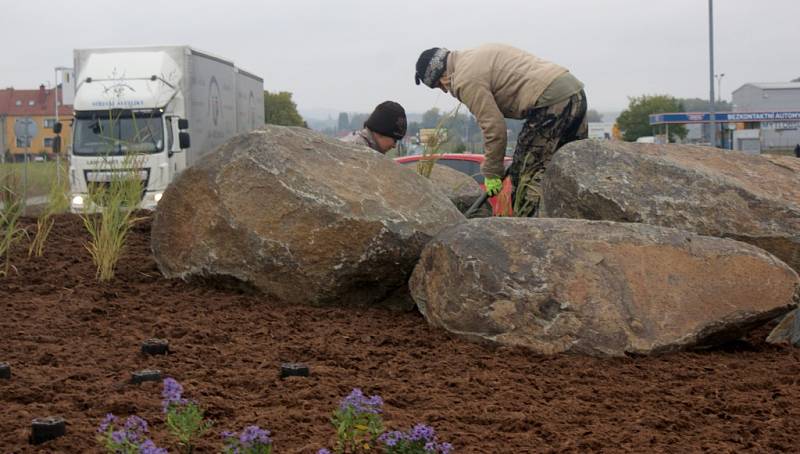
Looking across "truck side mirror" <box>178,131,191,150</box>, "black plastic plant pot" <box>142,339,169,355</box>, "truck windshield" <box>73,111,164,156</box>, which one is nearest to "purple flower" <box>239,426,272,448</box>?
"black plastic plant pot" <box>142,339,169,355</box>

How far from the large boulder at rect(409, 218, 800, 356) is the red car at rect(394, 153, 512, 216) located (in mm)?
2380

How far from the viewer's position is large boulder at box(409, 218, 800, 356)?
167 inches

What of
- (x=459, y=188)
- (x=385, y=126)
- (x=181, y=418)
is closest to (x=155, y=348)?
(x=181, y=418)

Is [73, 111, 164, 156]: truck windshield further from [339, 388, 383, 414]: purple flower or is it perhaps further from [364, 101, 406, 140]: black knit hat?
[339, 388, 383, 414]: purple flower

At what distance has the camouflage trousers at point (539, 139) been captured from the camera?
21.5ft

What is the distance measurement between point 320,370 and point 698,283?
6.01 ft

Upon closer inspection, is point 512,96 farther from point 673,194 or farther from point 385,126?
point 673,194

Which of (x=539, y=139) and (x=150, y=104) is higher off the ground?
(x=150, y=104)

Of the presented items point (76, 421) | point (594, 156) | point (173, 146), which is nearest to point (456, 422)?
point (76, 421)

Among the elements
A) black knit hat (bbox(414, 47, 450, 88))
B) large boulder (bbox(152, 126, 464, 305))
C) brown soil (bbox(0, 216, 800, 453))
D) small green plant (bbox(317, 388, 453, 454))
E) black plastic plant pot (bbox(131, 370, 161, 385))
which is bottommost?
brown soil (bbox(0, 216, 800, 453))

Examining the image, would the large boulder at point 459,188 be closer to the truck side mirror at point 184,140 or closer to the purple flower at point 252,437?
the purple flower at point 252,437

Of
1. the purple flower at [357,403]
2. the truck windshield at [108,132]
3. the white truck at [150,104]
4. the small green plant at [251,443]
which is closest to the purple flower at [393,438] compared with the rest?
the purple flower at [357,403]

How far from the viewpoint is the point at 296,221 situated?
16.4 feet

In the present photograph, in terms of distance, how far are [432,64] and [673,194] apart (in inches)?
73.7
